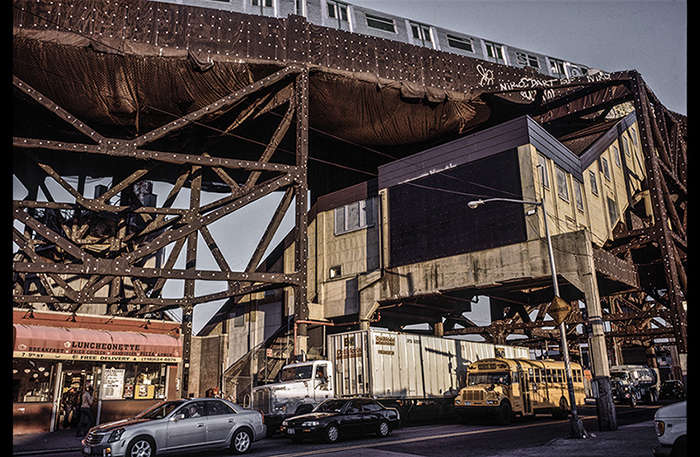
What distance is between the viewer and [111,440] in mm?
12406

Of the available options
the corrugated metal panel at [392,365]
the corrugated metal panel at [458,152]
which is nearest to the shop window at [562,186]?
the corrugated metal panel at [458,152]

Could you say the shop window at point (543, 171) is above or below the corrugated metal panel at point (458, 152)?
below

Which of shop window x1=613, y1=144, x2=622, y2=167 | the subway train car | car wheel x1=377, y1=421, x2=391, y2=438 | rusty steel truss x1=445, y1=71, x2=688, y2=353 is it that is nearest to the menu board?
car wheel x1=377, y1=421, x2=391, y2=438

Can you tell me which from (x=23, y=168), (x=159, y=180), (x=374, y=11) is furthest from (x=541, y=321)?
(x=23, y=168)

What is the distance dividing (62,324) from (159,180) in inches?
629

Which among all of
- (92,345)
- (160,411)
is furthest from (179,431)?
(92,345)

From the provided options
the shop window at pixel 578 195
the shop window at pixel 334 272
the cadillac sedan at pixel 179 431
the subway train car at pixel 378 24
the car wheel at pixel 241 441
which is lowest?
the car wheel at pixel 241 441

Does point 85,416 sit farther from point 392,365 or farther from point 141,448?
point 392,365

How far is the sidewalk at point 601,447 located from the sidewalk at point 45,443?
1503 centimetres

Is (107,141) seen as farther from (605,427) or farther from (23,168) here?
(605,427)

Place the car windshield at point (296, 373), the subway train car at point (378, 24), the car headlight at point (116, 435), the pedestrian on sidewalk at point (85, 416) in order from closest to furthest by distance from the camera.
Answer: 1. the car headlight at point (116, 435)
2. the car windshield at point (296, 373)
3. the pedestrian on sidewalk at point (85, 416)
4. the subway train car at point (378, 24)

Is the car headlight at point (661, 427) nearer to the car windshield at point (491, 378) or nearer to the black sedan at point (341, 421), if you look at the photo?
the black sedan at point (341, 421)

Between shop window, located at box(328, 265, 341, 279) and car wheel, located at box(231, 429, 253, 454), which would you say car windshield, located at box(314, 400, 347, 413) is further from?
shop window, located at box(328, 265, 341, 279)

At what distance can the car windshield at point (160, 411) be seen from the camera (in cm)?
1377
